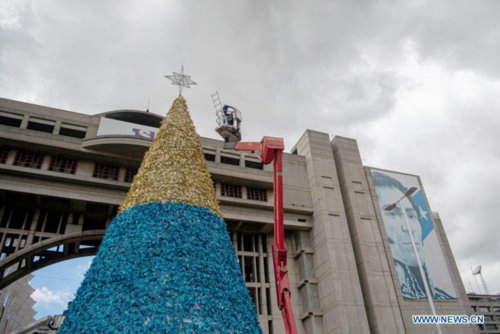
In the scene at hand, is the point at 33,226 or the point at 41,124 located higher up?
the point at 41,124

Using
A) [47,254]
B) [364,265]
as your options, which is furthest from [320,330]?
[47,254]

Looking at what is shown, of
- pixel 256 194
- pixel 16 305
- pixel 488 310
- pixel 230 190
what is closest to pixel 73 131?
pixel 230 190

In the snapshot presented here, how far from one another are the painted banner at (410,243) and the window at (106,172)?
19.4m

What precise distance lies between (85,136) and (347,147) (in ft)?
67.0

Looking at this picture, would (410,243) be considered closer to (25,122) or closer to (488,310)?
(25,122)

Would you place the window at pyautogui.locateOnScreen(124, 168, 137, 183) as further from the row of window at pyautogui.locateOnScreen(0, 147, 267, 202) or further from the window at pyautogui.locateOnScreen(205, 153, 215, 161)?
the window at pyautogui.locateOnScreen(205, 153, 215, 161)

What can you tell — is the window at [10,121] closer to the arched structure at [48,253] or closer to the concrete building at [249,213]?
the concrete building at [249,213]

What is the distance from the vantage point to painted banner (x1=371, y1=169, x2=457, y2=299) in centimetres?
2495

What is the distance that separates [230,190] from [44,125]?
511 inches

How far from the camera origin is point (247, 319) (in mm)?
7113

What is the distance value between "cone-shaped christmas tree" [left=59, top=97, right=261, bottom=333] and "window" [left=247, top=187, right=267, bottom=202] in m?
16.2

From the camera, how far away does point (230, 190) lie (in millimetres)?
24938

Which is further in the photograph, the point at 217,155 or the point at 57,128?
the point at 217,155

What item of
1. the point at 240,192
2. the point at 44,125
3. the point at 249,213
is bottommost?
the point at 249,213
